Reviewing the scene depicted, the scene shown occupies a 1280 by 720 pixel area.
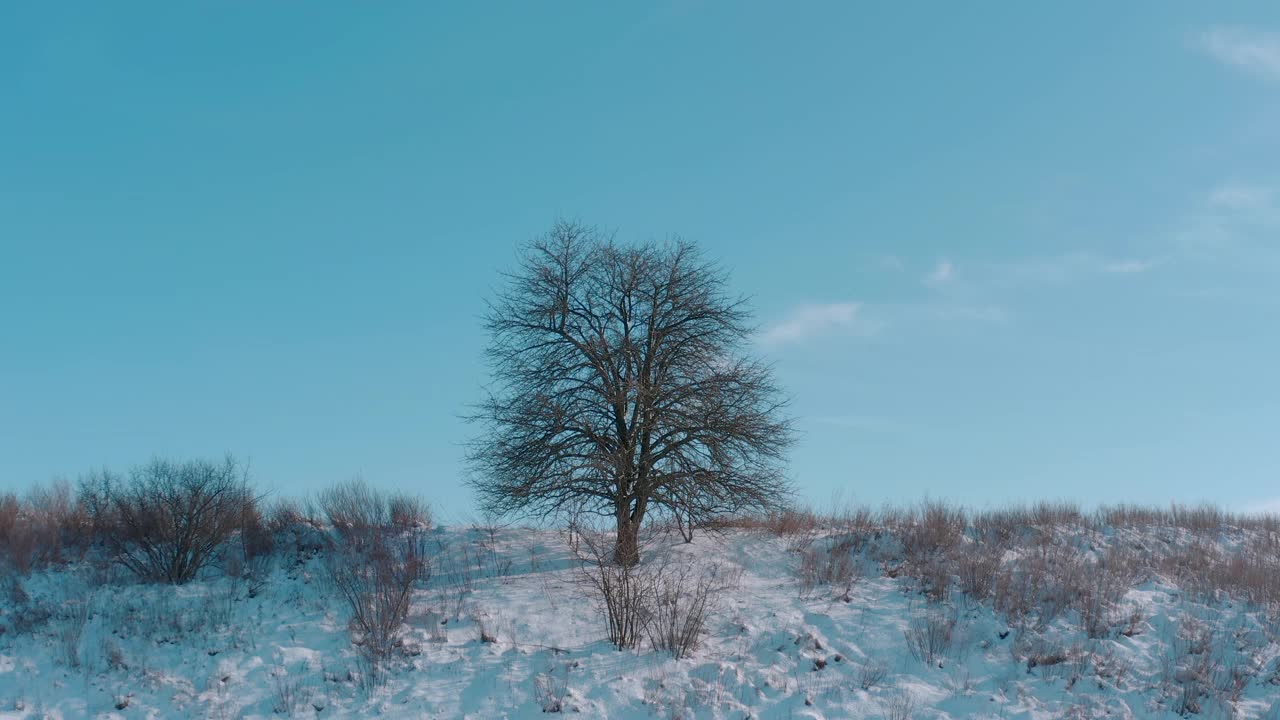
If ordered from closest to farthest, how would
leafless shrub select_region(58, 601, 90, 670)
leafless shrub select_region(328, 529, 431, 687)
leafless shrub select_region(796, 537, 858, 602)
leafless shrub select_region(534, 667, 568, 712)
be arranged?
leafless shrub select_region(534, 667, 568, 712)
leafless shrub select_region(58, 601, 90, 670)
leafless shrub select_region(328, 529, 431, 687)
leafless shrub select_region(796, 537, 858, 602)

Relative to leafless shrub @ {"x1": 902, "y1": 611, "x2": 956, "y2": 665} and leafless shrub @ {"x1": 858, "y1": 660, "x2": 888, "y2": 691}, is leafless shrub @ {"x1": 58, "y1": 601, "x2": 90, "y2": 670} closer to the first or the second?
leafless shrub @ {"x1": 858, "y1": 660, "x2": 888, "y2": 691}

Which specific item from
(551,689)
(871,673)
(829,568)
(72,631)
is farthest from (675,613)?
(72,631)

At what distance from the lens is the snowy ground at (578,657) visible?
14508 millimetres

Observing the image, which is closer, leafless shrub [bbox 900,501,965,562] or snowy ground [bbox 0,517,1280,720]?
snowy ground [bbox 0,517,1280,720]

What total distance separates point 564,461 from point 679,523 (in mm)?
2768

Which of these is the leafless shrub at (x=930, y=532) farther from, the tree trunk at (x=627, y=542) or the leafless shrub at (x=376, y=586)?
the leafless shrub at (x=376, y=586)

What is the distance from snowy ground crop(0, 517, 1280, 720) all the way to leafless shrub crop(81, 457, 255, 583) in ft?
2.29

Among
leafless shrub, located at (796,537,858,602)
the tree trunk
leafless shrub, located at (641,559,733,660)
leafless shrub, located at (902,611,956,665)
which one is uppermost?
the tree trunk

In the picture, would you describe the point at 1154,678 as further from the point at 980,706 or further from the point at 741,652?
the point at 741,652

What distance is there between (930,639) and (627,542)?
20.7ft

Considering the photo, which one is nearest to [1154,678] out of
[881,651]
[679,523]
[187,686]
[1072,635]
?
[1072,635]

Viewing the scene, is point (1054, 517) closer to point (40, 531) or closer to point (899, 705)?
point (899, 705)

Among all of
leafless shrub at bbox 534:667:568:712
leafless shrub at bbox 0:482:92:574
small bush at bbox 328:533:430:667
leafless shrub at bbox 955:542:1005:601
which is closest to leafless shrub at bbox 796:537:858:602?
leafless shrub at bbox 955:542:1005:601

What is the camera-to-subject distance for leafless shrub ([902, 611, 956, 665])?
16.2 metres
